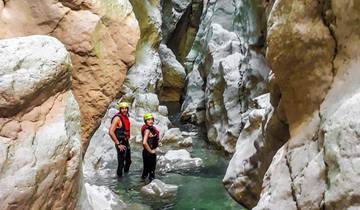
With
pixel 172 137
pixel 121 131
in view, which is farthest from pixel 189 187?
pixel 172 137

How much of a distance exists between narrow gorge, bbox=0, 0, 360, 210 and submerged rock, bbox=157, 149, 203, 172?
38mm

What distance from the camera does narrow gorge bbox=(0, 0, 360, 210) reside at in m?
4.68

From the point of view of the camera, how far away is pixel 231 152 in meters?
16.6

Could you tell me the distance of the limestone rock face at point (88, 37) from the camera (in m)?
8.48

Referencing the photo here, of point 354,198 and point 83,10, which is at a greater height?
point 83,10

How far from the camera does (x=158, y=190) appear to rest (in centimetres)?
1210

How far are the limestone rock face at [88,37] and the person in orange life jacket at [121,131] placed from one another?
3.68 metres

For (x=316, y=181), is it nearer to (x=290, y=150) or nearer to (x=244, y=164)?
(x=290, y=150)

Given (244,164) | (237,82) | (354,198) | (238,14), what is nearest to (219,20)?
(238,14)

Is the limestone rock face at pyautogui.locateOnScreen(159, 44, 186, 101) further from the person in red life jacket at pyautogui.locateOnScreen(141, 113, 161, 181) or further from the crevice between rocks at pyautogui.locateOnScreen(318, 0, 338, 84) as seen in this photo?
the crevice between rocks at pyautogui.locateOnScreen(318, 0, 338, 84)

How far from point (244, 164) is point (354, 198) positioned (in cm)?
558

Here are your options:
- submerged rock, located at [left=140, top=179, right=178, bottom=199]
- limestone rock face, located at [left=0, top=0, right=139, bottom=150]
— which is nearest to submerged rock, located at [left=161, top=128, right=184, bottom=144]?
submerged rock, located at [left=140, top=179, right=178, bottom=199]

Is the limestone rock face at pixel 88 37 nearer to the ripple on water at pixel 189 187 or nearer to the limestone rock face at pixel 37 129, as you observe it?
the limestone rock face at pixel 37 129

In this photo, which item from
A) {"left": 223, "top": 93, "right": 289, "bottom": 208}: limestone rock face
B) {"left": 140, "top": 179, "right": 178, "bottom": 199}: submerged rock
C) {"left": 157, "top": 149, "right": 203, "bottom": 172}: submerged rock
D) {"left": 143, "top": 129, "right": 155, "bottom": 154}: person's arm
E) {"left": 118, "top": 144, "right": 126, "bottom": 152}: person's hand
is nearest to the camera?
{"left": 223, "top": 93, "right": 289, "bottom": 208}: limestone rock face
